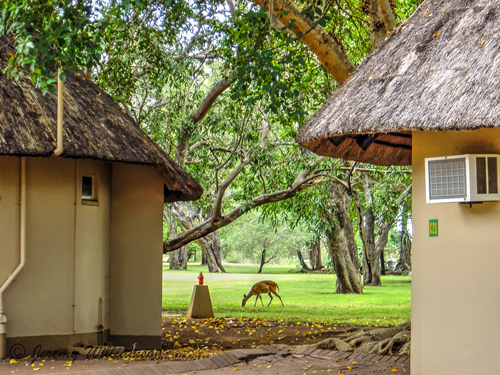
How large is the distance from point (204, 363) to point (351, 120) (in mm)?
3783

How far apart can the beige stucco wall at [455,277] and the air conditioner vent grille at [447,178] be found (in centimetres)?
21

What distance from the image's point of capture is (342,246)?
21.2 metres

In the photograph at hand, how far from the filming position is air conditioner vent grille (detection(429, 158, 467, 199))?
639cm

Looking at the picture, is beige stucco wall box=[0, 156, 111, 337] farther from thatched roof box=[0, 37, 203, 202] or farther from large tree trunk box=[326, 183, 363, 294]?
large tree trunk box=[326, 183, 363, 294]

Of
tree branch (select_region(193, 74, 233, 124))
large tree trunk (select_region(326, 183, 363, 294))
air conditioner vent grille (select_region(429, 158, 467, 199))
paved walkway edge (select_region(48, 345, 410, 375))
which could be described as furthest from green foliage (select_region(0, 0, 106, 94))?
large tree trunk (select_region(326, 183, 363, 294))

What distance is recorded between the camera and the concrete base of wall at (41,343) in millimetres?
8766

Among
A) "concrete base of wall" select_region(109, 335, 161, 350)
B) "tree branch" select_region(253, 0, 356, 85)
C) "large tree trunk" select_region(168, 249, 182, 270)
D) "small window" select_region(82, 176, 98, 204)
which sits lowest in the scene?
"large tree trunk" select_region(168, 249, 182, 270)

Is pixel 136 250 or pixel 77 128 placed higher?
pixel 77 128

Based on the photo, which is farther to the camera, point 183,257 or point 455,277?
point 183,257

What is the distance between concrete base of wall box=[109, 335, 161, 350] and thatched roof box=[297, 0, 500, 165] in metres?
4.42

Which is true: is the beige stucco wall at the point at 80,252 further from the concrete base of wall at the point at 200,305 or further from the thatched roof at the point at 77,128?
the concrete base of wall at the point at 200,305

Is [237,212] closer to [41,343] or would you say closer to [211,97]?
[211,97]

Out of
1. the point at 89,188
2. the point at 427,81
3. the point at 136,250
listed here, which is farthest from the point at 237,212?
the point at 427,81

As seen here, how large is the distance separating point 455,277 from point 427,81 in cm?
204
